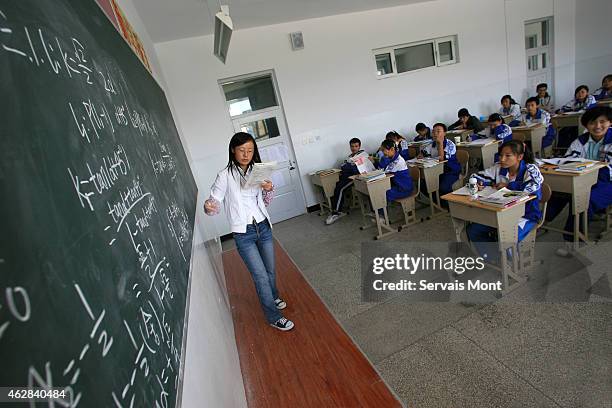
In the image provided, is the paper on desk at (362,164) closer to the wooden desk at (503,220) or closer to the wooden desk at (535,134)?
the wooden desk at (503,220)

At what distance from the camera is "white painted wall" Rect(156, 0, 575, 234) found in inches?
193

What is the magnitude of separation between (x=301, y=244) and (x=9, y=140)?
406 centimetres

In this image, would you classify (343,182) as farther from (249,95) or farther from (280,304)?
(280,304)

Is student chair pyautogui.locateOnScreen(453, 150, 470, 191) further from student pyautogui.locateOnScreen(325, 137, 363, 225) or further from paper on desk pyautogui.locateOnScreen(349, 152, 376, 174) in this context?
student pyautogui.locateOnScreen(325, 137, 363, 225)

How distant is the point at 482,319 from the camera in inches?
87.2

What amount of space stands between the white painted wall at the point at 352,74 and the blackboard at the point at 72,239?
426 cm

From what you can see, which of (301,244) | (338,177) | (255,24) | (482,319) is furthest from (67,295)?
(255,24)

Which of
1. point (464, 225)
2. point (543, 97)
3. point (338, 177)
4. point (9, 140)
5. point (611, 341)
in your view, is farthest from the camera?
point (543, 97)

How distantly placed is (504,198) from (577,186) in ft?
2.65

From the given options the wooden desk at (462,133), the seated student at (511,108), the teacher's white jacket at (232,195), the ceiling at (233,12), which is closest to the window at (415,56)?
the ceiling at (233,12)

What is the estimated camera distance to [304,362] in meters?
2.15

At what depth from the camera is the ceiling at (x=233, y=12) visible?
11.7 feet

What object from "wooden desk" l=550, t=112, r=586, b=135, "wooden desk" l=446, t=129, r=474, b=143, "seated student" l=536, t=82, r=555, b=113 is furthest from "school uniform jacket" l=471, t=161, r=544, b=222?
"seated student" l=536, t=82, r=555, b=113

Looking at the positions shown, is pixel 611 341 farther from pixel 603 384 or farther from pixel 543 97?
pixel 543 97
